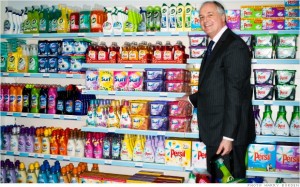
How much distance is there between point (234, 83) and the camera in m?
2.25

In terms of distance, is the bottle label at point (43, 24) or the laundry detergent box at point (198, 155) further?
the bottle label at point (43, 24)

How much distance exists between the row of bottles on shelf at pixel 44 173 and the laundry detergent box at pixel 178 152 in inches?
47.7

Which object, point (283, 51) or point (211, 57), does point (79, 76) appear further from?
point (283, 51)

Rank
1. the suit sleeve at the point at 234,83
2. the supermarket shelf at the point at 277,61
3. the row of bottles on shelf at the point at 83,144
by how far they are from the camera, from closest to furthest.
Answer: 1. the suit sleeve at the point at 234,83
2. the supermarket shelf at the point at 277,61
3. the row of bottles on shelf at the point at 83,144

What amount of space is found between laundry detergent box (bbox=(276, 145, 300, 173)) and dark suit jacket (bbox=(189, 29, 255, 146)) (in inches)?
42.1

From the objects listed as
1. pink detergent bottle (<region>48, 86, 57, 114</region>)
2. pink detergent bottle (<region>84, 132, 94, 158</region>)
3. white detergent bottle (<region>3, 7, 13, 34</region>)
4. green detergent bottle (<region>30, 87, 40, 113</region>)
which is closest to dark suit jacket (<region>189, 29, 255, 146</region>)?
pink detergent bottle (<region>84, 132, 94, 158</region>)

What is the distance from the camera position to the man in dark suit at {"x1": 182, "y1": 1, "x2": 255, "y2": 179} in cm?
226

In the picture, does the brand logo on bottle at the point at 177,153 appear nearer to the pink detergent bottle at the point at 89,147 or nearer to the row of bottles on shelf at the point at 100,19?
the pink detergent bottle at the point at 89,147

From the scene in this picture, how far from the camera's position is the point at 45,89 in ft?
14.1

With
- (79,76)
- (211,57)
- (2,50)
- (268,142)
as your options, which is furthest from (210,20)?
(2,50)

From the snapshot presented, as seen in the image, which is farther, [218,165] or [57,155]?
[57,155]

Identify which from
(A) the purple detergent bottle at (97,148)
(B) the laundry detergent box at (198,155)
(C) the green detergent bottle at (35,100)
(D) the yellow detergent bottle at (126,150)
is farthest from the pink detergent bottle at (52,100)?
(B) the laundry detergent box at (198,155)

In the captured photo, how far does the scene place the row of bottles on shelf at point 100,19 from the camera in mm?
3682

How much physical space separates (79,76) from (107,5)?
1211mm
